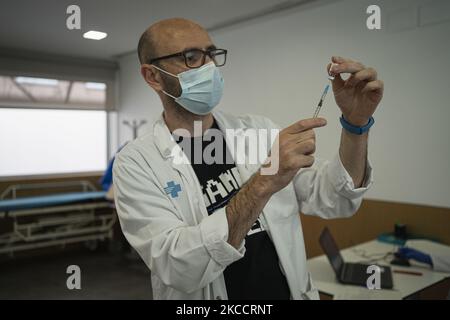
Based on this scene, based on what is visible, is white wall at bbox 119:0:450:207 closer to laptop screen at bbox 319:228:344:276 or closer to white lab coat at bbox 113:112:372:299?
white lab coat at bbox 113:112:372:299

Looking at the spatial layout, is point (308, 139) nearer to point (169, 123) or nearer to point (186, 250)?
point (186, 250)

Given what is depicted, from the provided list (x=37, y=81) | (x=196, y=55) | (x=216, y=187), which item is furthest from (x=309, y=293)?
(x=37, y=81)

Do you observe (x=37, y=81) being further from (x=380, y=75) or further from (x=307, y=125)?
(x=380, y=75)

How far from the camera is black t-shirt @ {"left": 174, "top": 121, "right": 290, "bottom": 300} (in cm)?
79

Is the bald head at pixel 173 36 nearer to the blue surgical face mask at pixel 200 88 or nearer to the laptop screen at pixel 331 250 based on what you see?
the blue surgical face mask at pixel 200 88

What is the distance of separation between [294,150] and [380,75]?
0.39 meters

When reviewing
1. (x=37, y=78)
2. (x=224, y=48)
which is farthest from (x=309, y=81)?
(x=37, y=78)

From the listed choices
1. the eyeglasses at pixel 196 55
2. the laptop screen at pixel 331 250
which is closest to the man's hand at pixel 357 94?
the eyeglasses at pixel 196 55

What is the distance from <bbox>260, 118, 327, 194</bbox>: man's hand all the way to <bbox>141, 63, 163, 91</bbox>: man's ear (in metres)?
0.34

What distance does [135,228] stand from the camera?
2.42ft

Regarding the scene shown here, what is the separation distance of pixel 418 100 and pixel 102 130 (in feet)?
2.44

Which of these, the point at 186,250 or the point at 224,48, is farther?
the point at 224,48

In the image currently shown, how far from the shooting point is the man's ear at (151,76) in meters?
0.77

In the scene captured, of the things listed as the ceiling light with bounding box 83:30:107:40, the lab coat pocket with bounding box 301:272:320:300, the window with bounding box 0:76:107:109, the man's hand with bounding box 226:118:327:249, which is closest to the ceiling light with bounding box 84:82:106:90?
the window with bounding box 0:76:107:109
